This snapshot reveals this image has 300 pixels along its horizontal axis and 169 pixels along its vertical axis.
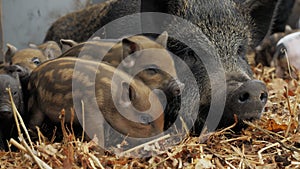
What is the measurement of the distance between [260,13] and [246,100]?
41.2 inches

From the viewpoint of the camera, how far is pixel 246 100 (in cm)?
272

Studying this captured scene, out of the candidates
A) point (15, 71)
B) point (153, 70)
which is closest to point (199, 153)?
point (153, 70)

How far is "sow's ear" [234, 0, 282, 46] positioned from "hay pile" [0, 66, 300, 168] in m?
0.78

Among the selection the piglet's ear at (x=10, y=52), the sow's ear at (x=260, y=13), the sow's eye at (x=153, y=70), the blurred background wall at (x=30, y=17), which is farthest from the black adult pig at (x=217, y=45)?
the blurred background wall at (x=30, y=17)

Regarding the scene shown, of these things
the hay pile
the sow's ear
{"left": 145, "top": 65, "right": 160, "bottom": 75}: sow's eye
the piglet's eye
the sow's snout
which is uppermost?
the sow's ear

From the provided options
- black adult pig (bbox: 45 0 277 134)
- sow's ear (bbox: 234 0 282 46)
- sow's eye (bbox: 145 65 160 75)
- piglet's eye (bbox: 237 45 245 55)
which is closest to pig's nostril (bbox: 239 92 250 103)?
black adult pig (bbox: 45 0 277 134)

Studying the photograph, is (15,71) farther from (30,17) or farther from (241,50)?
(30,17)

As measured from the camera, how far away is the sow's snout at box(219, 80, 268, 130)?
8.86ft

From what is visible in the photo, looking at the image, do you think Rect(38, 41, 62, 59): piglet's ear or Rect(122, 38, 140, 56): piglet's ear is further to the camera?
Rect(38, 41, 62, 59): piglet's ear

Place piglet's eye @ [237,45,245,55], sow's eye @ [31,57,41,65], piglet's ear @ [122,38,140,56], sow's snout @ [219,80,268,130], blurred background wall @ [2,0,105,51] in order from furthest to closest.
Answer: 1. blurred background wall @ [2,0,105,51]
2. sow's eye @ [31,57,41,65]
3. piglet's eye @ [237,45,245,55]
4. piglet's ear @ [122,38,140,56]
5. sow's snout @ [219,80,268,130]

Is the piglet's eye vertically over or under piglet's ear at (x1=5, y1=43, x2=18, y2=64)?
over

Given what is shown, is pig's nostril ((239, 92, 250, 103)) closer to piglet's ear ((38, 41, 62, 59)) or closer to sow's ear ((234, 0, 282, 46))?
sow's ear ((234, 0, 282, 46))

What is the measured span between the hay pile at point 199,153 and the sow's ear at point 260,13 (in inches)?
30.9

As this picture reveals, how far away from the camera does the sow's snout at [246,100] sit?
2.70m
